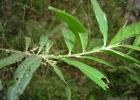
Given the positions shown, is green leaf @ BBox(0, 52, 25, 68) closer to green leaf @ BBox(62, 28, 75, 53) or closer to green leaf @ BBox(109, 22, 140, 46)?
green leaf @ BBox(62, 28, 75, 53)

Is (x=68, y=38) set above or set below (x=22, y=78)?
above

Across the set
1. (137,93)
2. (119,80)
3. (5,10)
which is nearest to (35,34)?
(5,10)

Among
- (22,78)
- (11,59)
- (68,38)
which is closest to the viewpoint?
(22,78)

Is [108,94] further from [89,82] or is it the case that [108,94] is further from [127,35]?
[127,35]

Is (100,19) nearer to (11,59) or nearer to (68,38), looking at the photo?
(68,38)

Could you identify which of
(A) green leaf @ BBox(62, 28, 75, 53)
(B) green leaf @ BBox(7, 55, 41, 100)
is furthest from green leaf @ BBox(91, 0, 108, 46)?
(B) green leaf @ BBox(7, 55, 41, 100)

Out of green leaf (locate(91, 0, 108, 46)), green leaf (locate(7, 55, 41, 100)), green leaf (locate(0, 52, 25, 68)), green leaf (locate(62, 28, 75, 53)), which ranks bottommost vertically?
green leaf (locate(7, 55, 41, 100))

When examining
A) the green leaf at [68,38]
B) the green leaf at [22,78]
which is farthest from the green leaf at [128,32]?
the green leaf at [22,78]

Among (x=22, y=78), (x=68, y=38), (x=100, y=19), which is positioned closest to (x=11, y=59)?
(x=22, y=78)

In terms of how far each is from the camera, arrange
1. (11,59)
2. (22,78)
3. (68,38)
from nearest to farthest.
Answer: (22,78) → (11,59) → (68,38)

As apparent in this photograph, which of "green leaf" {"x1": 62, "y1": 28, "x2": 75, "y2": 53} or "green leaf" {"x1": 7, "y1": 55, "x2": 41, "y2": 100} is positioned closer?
"green leaf" {"x1": 7, "y1": 55, "x2": 41, "y2": 100}
